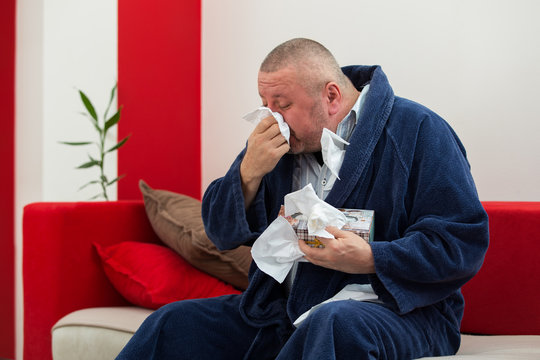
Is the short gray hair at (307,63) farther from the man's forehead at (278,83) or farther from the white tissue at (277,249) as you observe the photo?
the white tissue at (277,249)

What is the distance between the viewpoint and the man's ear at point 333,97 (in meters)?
Result: 1.56

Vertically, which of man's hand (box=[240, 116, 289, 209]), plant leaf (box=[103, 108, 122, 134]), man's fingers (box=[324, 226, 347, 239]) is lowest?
man's fingers (box=[324, 226, 347, 239])

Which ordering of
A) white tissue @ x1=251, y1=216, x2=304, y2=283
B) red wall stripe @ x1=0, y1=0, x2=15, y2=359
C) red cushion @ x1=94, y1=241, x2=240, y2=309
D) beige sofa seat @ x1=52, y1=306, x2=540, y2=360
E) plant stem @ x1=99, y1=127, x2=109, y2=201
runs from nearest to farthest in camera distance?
white tissue @ x1=251, y1=216, x2=304, y2=283 → beige sofa seat @ x1=52, y1=306, x2=540, y2=360 → red cushion @ x1=94, y1=241, x2=240, y2=309 → plant stem @ x1=99, y1=127, x2=109, y2=201 → red wall stripe @ x1=0, y1=0, x2=15, y2=359

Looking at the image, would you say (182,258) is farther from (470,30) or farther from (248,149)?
(470,30)

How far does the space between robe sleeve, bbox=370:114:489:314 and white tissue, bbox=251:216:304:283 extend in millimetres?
211

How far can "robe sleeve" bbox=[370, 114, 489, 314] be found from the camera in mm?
1271

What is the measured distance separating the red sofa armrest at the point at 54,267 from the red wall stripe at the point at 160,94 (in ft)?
2.79

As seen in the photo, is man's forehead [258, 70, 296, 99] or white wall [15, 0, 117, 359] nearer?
man's forehead [258, 70, 296, 99]

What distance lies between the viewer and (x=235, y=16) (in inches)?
118

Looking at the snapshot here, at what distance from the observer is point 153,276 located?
202 cm

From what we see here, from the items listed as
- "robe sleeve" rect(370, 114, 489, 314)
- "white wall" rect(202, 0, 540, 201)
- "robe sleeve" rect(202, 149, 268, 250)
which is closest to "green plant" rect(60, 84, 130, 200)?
"white wall" rect(202, 0, 540, 201)

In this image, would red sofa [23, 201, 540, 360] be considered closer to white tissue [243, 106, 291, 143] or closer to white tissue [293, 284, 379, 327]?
white tissue [293, 284, 379, 327]

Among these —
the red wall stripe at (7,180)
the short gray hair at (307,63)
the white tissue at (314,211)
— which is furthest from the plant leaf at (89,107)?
the white tissue at (314,211)

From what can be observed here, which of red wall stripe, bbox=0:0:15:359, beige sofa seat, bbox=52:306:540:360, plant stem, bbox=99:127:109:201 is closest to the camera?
beige sofa seat, bbox=52:306:540:360
